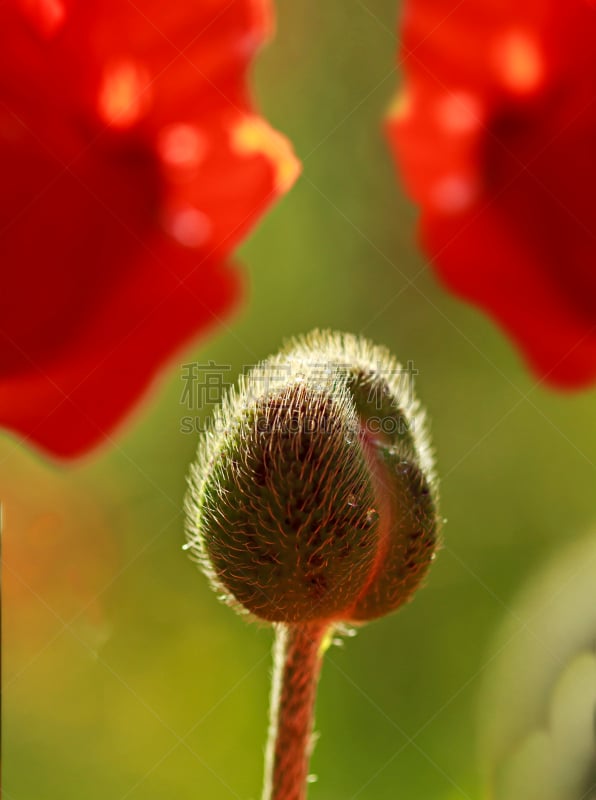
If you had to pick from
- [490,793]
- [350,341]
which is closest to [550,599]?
[490,793]

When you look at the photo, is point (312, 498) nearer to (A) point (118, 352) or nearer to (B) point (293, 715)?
(B) point (293, 715)

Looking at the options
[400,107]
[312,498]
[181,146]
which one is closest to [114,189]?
[181,146]

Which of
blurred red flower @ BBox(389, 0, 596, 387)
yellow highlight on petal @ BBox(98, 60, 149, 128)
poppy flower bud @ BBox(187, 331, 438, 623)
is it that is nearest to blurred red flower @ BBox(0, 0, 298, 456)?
yellow highlight on petal @ BBox(98, 60, 149, 128)

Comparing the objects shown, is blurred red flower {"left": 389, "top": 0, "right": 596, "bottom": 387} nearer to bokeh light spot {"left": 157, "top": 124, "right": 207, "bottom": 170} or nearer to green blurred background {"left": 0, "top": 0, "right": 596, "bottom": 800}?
green blurred background {"left": 0, "top": 0, "right": 596, "bottom": 800}

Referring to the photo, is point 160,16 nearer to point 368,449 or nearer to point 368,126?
point 368,126

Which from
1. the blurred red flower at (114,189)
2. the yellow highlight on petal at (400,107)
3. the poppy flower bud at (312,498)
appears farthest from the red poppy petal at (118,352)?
the poppy flower bud at (312,498)

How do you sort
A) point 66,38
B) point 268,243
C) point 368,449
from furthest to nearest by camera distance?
point 268,243 → point 66,38 → point 368,449

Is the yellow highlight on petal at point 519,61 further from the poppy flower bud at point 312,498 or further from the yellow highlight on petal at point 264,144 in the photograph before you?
the poppy flower bud at point 312,498
